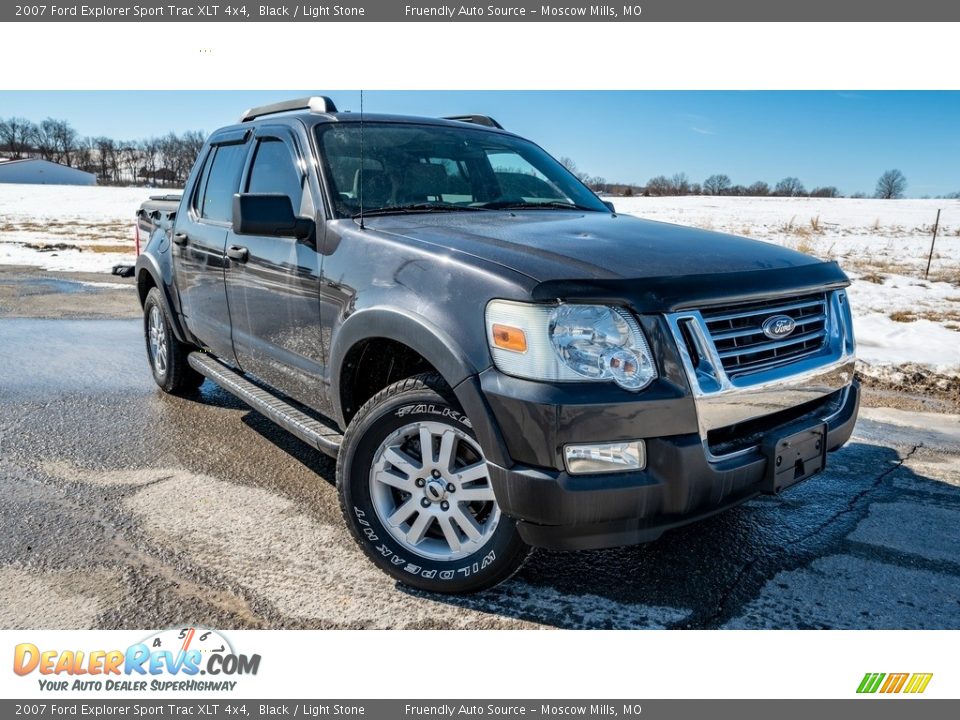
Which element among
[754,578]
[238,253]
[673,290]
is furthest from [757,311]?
[238,253]

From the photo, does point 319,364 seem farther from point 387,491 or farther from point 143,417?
point 143,417

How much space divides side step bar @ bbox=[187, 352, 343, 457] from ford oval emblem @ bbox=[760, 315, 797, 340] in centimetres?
181

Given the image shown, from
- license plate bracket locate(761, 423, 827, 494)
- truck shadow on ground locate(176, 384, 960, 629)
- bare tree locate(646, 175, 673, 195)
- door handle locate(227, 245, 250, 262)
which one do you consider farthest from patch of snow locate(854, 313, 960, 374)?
bare tree locate(646, 175, 673, 195)

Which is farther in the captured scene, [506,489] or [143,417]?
[143,417]

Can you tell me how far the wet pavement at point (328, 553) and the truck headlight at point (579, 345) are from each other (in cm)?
99

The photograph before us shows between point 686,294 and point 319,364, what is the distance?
173 cm

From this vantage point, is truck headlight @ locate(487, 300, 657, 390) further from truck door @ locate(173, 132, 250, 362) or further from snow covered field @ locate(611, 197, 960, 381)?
snow covered field @ locate(611, 197, 960, 381)

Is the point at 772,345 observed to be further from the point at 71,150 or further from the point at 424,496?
the point at 71,150

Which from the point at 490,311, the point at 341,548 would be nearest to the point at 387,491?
the point at 341,548

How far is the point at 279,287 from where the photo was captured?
3.58 meters

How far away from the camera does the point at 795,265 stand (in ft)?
9.56

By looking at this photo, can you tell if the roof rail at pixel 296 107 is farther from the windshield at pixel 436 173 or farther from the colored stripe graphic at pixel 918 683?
the colored stripe graphic at pixel 918 683

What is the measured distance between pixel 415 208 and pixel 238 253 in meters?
1.15

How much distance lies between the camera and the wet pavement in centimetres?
268
